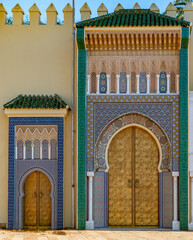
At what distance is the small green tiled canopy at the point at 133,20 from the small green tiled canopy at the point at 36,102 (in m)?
1.45

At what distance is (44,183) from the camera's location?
26.1 feet

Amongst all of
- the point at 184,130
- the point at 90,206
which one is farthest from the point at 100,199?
the point at 184,130

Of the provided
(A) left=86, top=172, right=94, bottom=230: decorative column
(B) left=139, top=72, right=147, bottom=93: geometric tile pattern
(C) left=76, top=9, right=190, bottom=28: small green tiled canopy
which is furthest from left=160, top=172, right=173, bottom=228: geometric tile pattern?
(C) left=76, top=9, right=190, bottom=28: small green tiled canopy

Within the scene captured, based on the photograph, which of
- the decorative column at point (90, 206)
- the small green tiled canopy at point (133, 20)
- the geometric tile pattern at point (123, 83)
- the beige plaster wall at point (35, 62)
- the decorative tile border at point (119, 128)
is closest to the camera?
the small green tiled canopy at point (133, 20)

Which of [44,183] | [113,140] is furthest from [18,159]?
[113,140]

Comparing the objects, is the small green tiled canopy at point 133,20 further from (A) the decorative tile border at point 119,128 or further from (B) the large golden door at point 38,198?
(B) the large golden door at point 38,198

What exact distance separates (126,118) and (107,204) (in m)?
1.64

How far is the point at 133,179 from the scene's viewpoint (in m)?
7.89

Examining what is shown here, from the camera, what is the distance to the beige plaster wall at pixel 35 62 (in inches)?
321

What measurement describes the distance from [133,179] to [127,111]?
1.29 meters

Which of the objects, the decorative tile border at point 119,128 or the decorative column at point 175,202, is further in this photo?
the decorative tile border at point 119,128

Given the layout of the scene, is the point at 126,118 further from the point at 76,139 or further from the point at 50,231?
the point at 50,231

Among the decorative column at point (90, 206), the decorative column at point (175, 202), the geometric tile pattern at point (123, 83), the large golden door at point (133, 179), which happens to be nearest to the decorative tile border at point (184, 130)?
the decorative column at point (175, 202)

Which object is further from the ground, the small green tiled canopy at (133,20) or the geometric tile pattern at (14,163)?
the small green tiled canopy at (133,20)
